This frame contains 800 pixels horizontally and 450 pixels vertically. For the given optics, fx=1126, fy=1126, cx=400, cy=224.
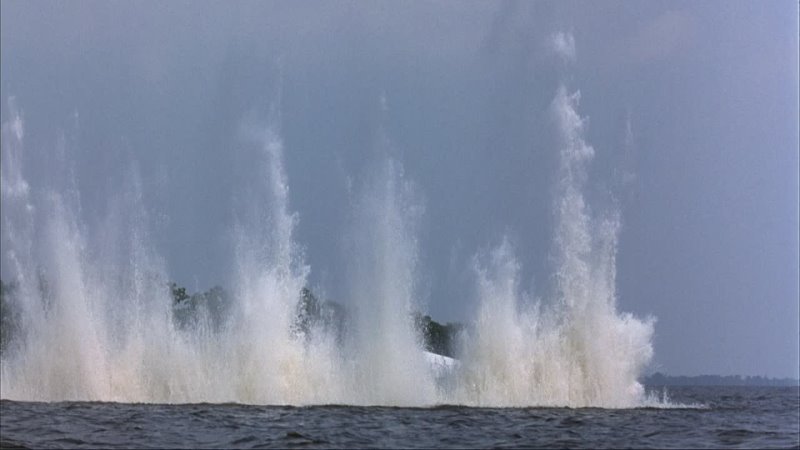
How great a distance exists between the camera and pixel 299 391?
4759 centimetres

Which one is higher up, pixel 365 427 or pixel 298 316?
pixel 298 316

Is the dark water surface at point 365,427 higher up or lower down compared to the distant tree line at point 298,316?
lower down

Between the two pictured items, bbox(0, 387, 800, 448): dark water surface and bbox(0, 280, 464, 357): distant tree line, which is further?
bbox(0, 280, 464, 357): distant tree line

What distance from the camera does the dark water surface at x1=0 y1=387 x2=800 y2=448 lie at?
30641mm

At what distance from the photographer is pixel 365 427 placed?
114 ft

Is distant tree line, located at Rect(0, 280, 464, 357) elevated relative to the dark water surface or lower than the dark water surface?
elevated

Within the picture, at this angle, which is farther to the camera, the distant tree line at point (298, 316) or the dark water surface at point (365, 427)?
the distant tree line at point (298, 316)

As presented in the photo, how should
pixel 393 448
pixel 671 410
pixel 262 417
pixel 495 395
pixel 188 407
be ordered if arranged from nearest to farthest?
pixel 393 448
pixel 262 417
pixel 188 407
pixel 671 410
pixel 495 395

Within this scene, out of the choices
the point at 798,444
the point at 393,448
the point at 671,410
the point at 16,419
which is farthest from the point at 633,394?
the point at 16,419

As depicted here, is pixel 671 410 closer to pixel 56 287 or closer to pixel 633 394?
pixel 633 394

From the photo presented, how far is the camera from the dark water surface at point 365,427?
101ft

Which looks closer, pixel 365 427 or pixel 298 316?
pixel 365 427

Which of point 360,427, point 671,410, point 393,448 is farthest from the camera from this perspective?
point 671,410

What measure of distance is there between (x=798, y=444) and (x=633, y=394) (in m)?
19.0
